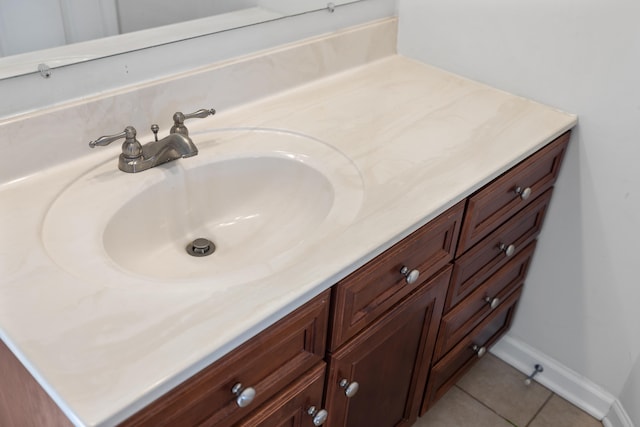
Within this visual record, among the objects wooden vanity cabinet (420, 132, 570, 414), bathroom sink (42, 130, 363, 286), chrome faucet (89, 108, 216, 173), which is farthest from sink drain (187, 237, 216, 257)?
wooden vanity cabinet (420, 132, 570, 414)

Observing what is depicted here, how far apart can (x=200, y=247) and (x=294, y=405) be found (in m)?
0.33

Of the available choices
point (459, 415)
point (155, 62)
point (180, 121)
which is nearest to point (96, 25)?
point (155, 62)

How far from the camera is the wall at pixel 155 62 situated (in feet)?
3.49

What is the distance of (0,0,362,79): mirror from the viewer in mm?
1049

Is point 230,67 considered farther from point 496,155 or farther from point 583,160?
point 583,160

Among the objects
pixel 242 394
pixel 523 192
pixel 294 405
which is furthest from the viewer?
pixel 523 192

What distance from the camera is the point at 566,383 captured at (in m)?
1.78

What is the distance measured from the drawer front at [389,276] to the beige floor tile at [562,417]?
0.76 meters

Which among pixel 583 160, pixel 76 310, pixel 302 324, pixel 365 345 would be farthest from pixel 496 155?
pixel 76 310

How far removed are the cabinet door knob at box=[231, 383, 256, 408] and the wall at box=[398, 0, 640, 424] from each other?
39.8 inches

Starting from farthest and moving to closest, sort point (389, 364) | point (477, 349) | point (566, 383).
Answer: point (566, 383), point (477, 349), point (389, 364)

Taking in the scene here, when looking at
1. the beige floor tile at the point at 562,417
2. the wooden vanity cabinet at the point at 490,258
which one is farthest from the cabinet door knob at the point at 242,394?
the beige floor tile at the point at 562,417

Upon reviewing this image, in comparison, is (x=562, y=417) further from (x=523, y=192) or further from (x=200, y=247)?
(x=200, y=247)

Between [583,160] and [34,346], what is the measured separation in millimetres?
1250
